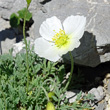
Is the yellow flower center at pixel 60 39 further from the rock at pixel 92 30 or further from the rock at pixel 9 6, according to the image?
the rock at pixel 9 6

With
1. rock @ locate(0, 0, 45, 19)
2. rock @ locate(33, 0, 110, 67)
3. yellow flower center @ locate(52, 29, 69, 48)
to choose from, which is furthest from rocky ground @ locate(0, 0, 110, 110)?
yellow flower center @ locate(52, 29, 69, 48)

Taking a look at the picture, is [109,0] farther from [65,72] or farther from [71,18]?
[65,72]

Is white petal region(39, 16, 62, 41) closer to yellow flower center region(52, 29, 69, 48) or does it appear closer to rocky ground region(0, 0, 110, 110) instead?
yellow flower center region(52, 29, 69, 48)

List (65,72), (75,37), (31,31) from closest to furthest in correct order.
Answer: (75,37) < (65,72) < (31,31)

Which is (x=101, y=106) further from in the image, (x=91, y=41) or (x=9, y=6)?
(x=9, y=6)

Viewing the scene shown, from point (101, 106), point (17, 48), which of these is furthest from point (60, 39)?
point (17, 48)

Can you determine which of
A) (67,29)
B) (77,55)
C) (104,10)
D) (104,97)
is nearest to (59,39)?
(67,29)
